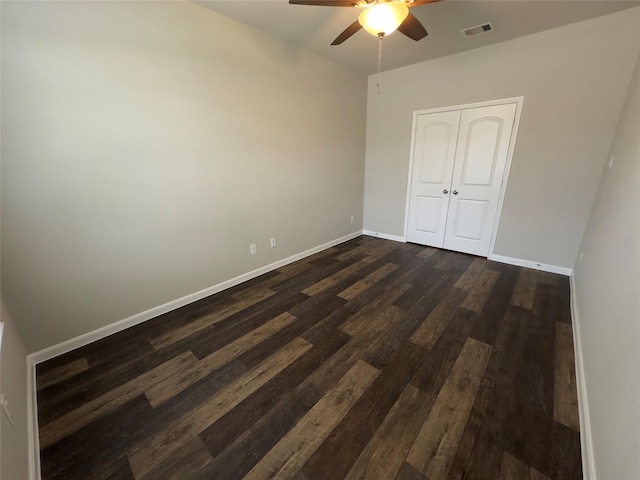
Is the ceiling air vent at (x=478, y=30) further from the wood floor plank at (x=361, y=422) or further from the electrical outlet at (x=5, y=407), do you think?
the electrical outlet at (x=5, y=407)

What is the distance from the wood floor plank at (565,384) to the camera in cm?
144

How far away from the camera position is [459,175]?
3.72m

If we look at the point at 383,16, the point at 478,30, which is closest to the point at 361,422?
the point at 383,16

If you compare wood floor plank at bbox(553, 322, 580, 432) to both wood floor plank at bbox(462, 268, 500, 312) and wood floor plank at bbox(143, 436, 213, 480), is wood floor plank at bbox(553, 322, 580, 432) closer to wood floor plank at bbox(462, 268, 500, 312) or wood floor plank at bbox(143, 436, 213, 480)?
wood floor plank at bbox(462, 268, 500, 312)

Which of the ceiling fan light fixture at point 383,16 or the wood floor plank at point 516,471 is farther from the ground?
the ceiling fan light fixture at point 383,16

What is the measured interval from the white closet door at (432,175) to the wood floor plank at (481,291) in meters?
1.03

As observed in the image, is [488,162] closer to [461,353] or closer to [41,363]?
[461,353]

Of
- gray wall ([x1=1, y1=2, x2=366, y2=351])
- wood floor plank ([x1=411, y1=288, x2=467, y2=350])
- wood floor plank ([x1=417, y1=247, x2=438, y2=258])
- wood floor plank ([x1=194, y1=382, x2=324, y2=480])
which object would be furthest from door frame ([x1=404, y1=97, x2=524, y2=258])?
wood floor plank ([x1=194, y1=382, x2=324, y2=480])

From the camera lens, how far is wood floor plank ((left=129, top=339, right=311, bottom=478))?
50.5 inches

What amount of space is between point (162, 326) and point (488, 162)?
4272 mm

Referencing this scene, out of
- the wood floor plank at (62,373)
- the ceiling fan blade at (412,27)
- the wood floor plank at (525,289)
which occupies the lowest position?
the wood floor plank at (62,373)

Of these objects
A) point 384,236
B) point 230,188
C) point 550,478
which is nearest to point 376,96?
point 384,236

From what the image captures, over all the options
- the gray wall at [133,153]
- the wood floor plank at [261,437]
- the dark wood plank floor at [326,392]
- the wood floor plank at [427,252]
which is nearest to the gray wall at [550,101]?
the wood floor plank at [427,252]

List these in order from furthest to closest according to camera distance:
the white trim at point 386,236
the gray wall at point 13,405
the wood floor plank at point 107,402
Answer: the white trim at point 386,236, the wood floor plank at point 107,402, the gray wall at point 13,405
